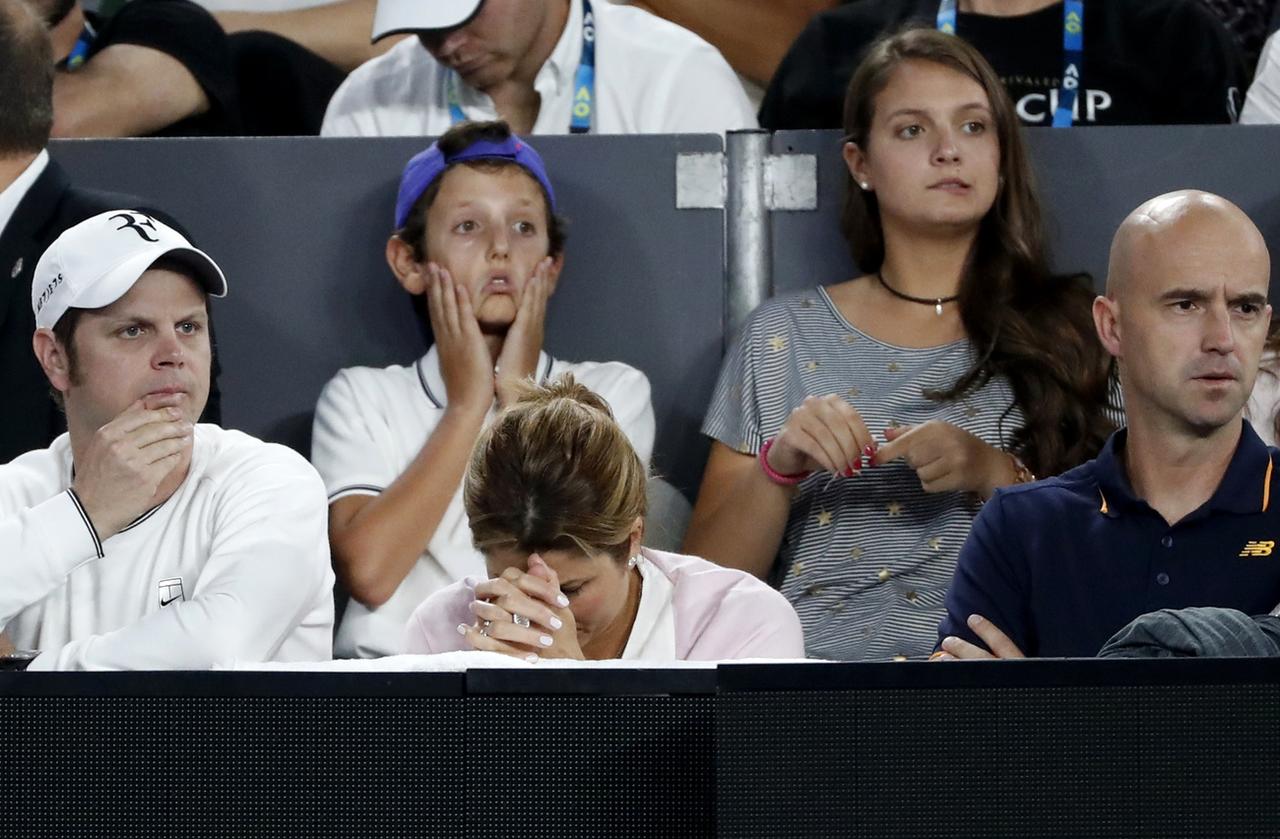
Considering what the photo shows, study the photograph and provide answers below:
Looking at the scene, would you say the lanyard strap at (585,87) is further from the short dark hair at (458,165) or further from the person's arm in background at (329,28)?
the person's arm in background at (329,28)

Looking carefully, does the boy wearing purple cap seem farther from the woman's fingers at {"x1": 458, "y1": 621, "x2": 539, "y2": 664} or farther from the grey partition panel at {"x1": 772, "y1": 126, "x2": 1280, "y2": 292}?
the woman's fingers at {"x1": 458, "y1": 621, "x2": 539, "y2": 664}

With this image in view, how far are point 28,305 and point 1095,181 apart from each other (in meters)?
1.76

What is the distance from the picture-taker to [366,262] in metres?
3.08

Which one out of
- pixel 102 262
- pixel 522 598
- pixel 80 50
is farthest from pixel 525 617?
pixel 80 50

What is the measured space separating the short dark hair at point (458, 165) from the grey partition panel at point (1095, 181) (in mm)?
445

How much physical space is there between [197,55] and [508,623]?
194 cm

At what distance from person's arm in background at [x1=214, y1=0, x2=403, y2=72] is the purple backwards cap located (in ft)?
3.78

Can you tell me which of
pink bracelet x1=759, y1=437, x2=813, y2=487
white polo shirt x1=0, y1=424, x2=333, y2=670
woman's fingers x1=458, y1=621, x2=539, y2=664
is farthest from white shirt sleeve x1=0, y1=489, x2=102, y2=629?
pink bracelet x1=759, y1=437, x2=813, y2=487

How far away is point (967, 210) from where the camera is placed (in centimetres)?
287

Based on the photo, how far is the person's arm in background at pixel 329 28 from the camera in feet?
13.2

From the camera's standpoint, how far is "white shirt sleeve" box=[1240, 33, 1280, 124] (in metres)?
3.33

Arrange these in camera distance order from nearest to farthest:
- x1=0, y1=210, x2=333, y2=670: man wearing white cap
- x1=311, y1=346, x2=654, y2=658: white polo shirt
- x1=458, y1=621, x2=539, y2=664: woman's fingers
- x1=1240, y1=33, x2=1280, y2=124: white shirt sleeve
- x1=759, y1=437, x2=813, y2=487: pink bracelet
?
1. x1=458, y1=621, x2=539, y2=664: woman's fingers
2. x1=0, y1=210, x2=333, y2=670: man wearing white cap
3. x1=759, y1=437, x2=813, y2=487: pink bracelet
4. x1=311, y1=346, x2=654, y2=658: white polo shirt
5. x1=1240, y1=33, x2=1280, y2=124: white shirt sleeve

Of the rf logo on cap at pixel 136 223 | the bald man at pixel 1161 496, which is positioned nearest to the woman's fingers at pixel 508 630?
the bald man at pixel 1161 496

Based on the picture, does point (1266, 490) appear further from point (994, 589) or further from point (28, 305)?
point (28, 305)
